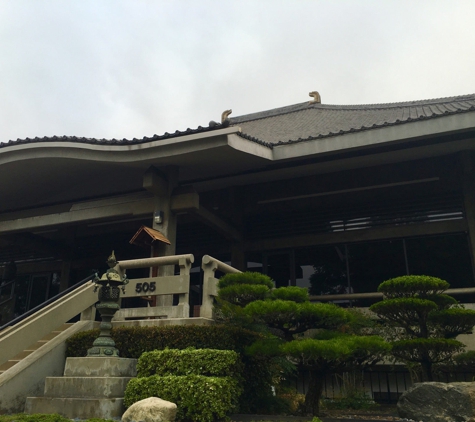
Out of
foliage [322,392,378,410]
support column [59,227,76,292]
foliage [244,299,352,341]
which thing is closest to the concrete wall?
foliage [244,299,352,341]

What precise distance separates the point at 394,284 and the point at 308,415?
2598 millimetres

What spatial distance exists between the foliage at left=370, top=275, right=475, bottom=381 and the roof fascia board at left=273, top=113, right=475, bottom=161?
150 inches

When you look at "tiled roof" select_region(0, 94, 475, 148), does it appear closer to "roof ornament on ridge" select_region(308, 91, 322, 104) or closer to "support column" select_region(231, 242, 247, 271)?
"roof ornament on ridge" select_region(308, 91, 322, 104)

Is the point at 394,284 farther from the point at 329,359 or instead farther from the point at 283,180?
the point at 283,180

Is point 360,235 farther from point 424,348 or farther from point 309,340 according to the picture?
point 309,340

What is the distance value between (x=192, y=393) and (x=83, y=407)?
70.3 inches

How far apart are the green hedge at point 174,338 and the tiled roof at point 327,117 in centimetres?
531

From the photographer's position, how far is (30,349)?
916 cm

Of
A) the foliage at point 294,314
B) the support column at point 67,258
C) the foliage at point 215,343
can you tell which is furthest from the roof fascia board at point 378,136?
the support column at point 67,258

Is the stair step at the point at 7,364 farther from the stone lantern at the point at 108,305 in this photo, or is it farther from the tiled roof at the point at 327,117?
the tiled roof at the point at 327,117

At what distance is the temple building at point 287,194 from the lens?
11.0m

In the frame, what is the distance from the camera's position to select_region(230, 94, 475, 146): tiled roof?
47.8 ft

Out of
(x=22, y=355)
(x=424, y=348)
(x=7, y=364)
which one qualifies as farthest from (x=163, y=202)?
(x=424, y=348)

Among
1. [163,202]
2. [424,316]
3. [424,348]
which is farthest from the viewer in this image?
[163,202]
